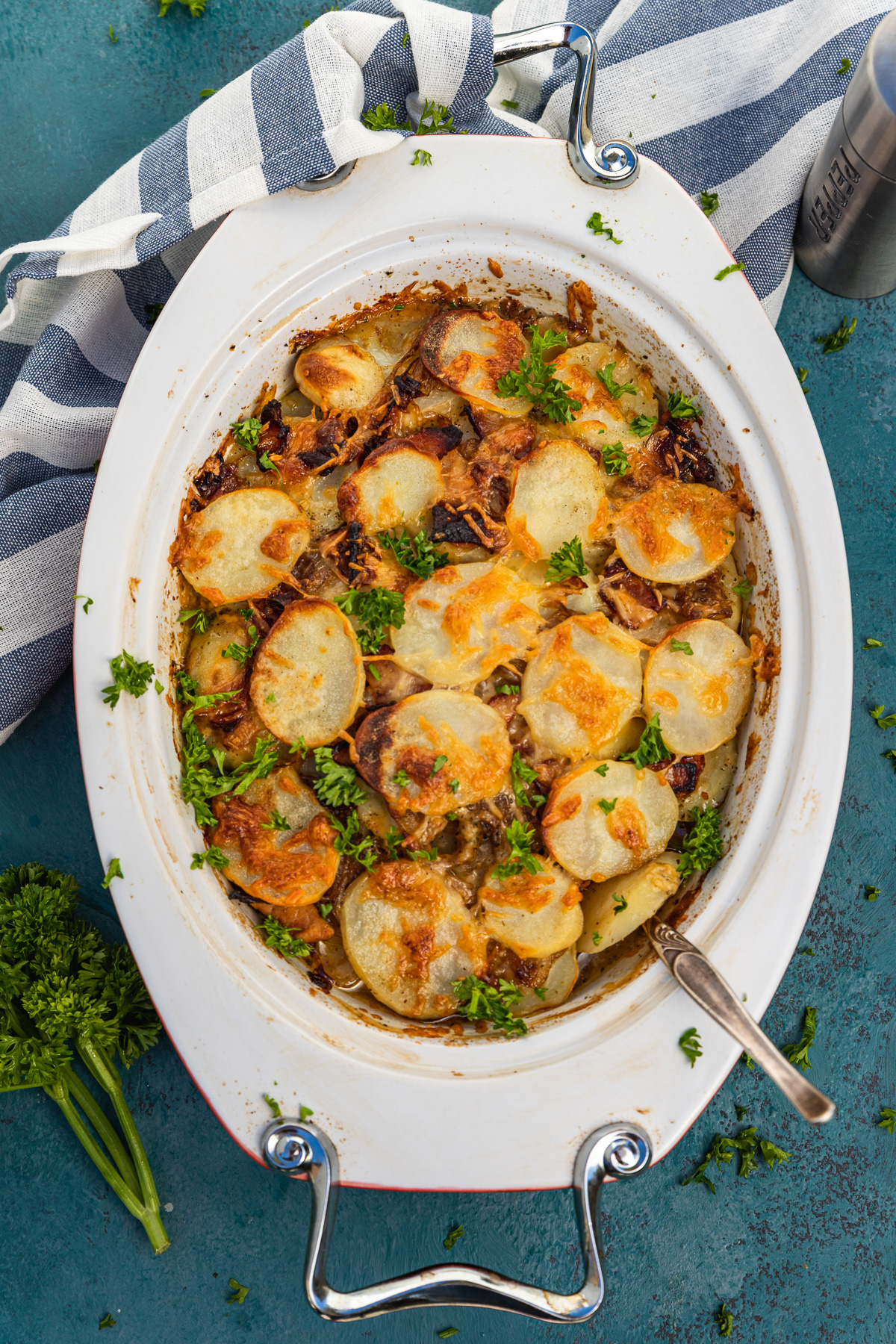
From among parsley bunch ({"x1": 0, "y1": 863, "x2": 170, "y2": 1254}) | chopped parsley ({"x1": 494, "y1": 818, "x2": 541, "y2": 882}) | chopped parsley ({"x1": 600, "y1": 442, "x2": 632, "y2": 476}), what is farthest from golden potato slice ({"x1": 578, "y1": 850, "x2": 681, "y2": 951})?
parsley bunch ({"x1": 0, "y1": 863, "x2": 170, "y2": 1254})

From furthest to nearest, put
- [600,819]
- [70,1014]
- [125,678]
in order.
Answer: [70,1014], [600,819], [125,678]

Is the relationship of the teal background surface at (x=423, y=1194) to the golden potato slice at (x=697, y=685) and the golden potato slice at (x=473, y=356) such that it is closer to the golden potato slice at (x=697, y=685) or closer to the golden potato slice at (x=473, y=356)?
the golden potato slice at (x=697, y=685)

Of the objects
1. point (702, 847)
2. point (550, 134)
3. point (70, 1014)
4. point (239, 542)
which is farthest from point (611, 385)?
point (70, 1014)

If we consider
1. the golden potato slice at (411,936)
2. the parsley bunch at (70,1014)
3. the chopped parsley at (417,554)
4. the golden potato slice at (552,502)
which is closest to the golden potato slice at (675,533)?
the golden potato slice at (552,502)

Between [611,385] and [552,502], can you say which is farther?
[611,385]

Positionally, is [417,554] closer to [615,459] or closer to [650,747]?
Result: [615,459]

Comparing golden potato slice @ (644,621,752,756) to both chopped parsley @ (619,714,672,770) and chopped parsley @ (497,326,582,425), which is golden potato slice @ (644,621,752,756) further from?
chopped parsley @ (497,326,582,425)
